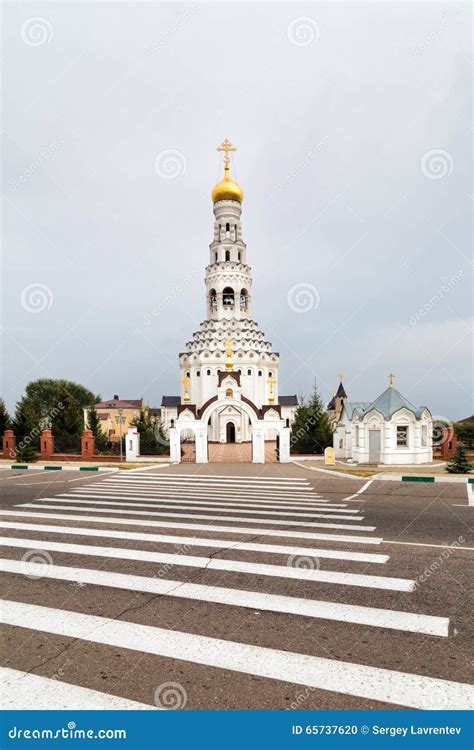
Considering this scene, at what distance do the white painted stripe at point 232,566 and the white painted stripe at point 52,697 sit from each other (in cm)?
299

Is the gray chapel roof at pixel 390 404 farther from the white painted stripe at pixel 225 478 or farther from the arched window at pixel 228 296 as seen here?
the arched window at pixel 228 296

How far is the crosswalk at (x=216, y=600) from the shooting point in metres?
3.79

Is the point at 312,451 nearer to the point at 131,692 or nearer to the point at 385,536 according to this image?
the point at 385,536

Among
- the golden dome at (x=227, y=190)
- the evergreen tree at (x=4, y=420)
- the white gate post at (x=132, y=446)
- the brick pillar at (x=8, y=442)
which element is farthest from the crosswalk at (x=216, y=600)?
the golden dome at (x=227, y=190)

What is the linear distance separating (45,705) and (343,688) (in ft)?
8.12

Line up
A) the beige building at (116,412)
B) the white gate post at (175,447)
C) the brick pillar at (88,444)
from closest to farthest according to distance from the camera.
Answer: the white gate post at (175,447)
the brick pillar at (88,444)
the beige building at (116,412)

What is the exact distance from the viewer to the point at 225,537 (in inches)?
324

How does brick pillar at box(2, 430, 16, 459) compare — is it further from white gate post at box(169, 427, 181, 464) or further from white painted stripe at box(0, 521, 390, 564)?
white painted stripe at box(0, 521, 390, 564)

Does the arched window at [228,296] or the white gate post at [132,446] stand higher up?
the arched window at [228,296]

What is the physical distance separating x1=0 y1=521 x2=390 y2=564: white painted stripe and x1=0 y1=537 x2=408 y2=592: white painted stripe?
409 mm

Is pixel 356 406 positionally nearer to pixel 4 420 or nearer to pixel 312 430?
pixel 312 430

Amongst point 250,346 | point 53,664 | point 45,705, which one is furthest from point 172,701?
point 250,346

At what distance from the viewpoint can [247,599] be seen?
546cm

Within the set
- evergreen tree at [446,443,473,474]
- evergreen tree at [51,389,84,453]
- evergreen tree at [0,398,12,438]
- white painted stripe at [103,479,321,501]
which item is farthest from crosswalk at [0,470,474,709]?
evergreen tree at [0,398,12,438]
